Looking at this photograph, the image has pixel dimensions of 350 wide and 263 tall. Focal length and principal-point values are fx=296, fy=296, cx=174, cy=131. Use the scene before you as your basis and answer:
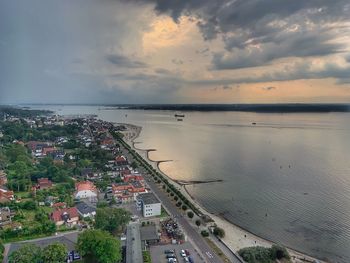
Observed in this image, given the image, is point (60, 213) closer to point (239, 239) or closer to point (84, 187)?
point (84, 187)

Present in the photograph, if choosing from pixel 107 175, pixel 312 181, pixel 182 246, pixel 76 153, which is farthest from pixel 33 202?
pixel 312 181

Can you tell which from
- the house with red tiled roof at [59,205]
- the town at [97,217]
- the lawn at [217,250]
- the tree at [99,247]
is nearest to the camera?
the tree at [99,247]

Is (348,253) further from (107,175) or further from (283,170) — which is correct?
(107,175)

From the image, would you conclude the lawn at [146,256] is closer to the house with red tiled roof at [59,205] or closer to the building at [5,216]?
the house with red tiled roof at [59,205]

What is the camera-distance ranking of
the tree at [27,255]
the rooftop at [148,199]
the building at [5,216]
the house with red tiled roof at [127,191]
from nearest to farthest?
the tree at [27,255] < the building at [5,216] < the rooftop at [148,199] < the house with red tiled roof at [127,191]

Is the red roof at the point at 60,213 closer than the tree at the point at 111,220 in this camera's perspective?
No

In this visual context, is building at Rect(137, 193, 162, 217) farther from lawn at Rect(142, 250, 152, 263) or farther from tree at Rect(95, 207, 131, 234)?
lawn at Rect(142, 250, 152, 263)

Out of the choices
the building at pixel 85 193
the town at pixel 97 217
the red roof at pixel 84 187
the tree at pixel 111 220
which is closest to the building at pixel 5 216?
the town at pixel 97 217

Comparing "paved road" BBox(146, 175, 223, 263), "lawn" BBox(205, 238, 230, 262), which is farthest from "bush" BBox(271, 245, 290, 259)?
"paved road" BBox(146, 175, 223, 263)
